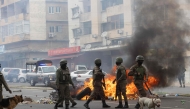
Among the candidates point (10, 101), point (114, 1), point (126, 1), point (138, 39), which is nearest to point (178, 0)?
point (138, 39)

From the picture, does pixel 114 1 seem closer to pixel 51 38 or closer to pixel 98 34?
pixel 98 34

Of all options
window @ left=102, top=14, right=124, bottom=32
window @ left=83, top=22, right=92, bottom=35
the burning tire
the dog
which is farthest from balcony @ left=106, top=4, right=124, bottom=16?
the dog

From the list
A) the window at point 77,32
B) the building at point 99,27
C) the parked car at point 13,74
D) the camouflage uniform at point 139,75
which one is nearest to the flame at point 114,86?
the camouflage uniform at point 139,75

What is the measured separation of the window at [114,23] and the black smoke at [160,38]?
2385 centimetres

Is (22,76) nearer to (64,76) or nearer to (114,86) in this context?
(114,86)

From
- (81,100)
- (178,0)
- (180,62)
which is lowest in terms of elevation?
(81,100)

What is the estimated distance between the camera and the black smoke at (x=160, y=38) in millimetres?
19938

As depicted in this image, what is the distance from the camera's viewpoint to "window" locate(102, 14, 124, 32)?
45.8 metres

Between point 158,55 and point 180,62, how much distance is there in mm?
1324

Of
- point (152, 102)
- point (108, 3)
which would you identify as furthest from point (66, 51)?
point (152, 102)

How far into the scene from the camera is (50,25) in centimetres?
6294

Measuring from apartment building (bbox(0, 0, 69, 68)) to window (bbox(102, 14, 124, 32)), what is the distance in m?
15.0

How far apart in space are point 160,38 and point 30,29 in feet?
138

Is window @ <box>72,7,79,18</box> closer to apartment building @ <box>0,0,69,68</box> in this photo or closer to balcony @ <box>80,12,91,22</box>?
balcony @ <box>80,12,91,22</box>
